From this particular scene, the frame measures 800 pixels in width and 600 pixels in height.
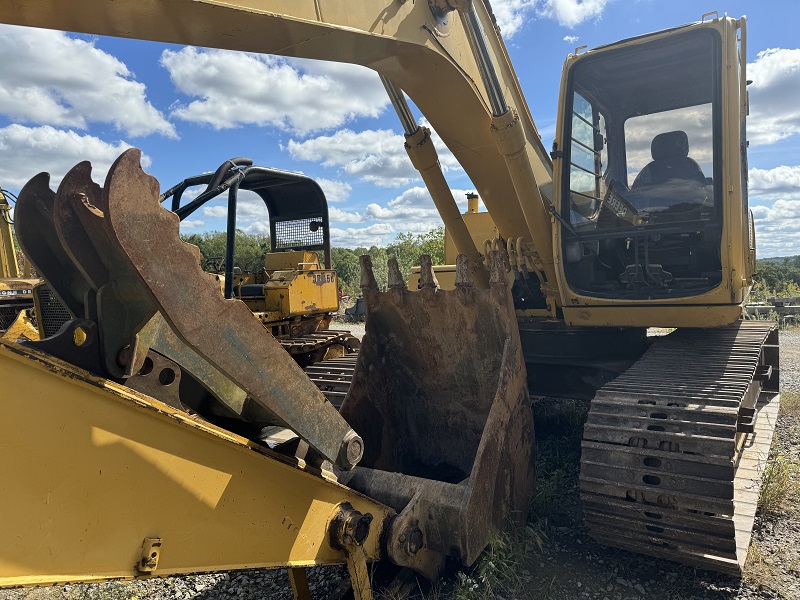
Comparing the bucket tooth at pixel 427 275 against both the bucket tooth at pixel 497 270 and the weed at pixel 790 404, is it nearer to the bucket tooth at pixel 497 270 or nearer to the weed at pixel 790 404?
the bucket tooth at pixel 497 270

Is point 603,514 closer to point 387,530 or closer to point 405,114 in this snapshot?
point 387,530

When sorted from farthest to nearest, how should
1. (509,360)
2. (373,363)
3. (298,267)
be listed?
1. (298,267)
2. (373,363)
3. (509,360)

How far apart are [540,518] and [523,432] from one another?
1.97 ft

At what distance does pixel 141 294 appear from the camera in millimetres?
1772

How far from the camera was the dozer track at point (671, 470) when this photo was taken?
255 cm

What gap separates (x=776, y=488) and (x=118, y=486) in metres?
3.80

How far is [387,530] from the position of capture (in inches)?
97.8

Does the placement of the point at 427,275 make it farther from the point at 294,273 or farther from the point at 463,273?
the point at 294,273

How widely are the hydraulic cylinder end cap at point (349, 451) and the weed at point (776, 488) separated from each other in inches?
110

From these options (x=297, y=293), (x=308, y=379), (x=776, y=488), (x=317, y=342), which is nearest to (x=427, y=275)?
(x=308, y=379)

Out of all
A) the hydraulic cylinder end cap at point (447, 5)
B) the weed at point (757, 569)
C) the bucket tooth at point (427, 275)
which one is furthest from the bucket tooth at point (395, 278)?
the weed at point (757, 569)

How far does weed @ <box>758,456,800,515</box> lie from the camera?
11.8ft

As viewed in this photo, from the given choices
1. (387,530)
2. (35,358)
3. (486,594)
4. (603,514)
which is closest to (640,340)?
(603,514)

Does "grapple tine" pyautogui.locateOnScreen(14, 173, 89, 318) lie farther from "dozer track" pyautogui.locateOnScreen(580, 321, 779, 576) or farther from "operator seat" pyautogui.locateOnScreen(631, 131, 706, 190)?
"operator seat" pyautogui.locateOnScreen(631, 131, 706, 190)
